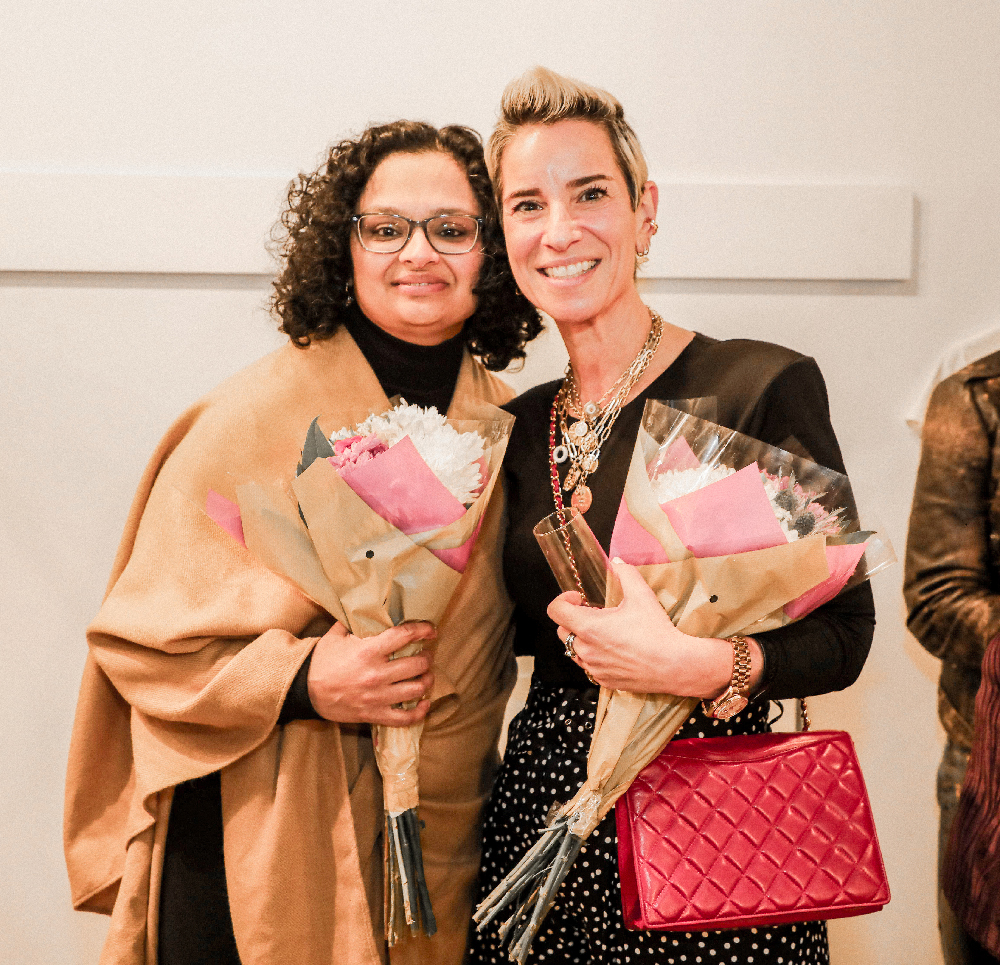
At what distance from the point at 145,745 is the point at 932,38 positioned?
241 cm

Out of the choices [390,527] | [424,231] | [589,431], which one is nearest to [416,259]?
[424,231]

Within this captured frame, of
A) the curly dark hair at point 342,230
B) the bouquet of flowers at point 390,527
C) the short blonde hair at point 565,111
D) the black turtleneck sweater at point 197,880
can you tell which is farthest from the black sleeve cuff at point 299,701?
the short blonde hair at point 565,111

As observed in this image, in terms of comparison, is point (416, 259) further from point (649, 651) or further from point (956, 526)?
point (956, 526)

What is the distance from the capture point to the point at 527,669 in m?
2.51

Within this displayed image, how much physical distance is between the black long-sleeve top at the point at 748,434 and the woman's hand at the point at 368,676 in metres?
0.21

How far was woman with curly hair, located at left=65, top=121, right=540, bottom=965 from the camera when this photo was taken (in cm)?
152

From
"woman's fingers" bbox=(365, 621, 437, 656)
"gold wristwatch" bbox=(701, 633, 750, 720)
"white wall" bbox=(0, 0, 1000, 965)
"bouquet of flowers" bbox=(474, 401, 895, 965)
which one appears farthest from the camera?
"white wall" bbox=(0, 0, 1000, 965)

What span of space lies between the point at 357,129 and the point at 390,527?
1339 millimetres

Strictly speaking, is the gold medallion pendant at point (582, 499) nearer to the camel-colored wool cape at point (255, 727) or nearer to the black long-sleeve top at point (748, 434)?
the black long-sleeve top at point (748, 434)

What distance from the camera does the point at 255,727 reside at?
1.52 meters

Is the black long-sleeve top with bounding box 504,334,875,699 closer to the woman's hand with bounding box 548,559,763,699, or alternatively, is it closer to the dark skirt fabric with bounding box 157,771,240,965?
the woman's hand with bounding box 548,559,763,699

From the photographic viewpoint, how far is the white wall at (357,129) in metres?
2.24

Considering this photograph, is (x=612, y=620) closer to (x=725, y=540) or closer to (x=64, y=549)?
(x=725, y=540)

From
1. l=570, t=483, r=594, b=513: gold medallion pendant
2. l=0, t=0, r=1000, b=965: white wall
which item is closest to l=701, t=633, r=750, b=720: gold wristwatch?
l=570, t=483, r=594, b=513: gold medallion pendant
